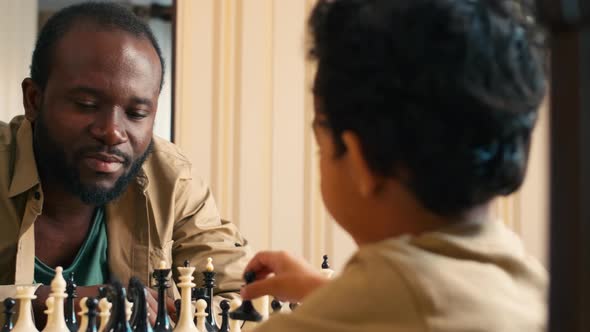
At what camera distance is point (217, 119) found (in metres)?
3.10

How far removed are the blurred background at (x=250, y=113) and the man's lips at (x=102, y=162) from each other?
3.96 feet

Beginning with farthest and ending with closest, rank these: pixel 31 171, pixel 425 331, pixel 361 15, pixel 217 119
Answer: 1. pixel 217 119
2. pixel 31 171
3. pixel 361 15
4. pixel 425 331

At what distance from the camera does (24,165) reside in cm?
192

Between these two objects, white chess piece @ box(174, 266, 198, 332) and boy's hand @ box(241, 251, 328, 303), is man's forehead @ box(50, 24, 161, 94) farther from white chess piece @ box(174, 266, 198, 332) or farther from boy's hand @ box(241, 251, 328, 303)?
boy's hand @ box(241, 251, 328, 303)

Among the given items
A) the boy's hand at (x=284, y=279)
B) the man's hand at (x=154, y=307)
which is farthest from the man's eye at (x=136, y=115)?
the boy's hand at (x=284, y=279)

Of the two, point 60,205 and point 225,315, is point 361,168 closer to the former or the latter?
point 225,315

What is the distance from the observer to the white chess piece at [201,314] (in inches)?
58.4

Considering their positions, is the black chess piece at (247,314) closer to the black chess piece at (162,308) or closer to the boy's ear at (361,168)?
the black chess piece at (162,308)

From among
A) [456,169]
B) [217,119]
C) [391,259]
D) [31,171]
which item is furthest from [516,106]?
[217,119]

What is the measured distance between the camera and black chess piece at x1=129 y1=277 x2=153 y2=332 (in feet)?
4.35

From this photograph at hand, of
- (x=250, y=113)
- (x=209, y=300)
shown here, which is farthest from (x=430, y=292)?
(x=250, y=113)

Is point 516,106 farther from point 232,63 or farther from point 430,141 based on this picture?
point 232,63

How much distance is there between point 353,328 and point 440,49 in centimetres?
27

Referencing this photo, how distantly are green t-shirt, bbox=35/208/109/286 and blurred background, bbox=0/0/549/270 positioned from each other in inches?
42.7
